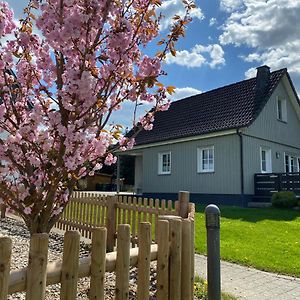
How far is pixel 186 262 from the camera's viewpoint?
337 cm

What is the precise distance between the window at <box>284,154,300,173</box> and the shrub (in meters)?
5.51

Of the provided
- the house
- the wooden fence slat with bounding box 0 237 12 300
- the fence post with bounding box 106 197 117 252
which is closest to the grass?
the fence post with bounding box 106 197 117 252

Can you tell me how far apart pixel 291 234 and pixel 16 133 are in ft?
27.6

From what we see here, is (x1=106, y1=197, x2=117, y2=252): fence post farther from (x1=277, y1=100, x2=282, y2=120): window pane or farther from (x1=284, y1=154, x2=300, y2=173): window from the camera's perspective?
(x1=277, y1=100, x2=282, y2=120): window pane

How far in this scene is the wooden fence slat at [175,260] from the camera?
3.20 m

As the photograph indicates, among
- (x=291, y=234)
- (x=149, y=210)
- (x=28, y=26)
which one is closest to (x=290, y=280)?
(x=149, y=210)

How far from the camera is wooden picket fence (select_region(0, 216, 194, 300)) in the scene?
7.00 ft

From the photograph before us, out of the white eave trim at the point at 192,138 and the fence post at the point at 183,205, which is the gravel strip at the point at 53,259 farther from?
the white eave trim at the point at 192,138

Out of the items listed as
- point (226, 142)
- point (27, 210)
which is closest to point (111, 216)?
point (27, 210)

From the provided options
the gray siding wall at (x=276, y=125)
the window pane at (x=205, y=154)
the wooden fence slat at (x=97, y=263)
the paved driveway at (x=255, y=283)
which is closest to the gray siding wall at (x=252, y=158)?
the gray siding wall at (x=276, y=125)

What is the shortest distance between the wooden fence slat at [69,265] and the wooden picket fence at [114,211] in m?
3.10

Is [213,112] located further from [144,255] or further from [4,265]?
[4,265]

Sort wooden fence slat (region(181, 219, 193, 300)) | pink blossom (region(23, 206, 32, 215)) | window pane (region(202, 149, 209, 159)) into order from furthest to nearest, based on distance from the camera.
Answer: window pane (region(202, 149, 209, 159))
wooden fence slat (region(181, 219, 193, 300))
pink blossom (region(23, 206, 32, 215))

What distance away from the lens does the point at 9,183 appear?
339 centimetres
